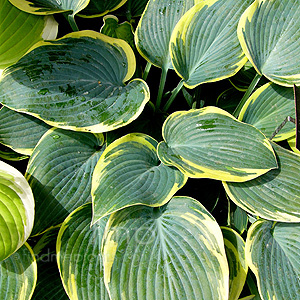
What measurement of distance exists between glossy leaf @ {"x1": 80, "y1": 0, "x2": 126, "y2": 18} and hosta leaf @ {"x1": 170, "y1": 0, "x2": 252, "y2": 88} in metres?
0.35

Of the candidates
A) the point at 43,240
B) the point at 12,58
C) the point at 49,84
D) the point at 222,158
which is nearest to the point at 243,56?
the point at 222,158

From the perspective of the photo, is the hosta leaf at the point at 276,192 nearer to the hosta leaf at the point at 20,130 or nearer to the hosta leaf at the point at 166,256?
the hosta leaf at the point at 166,256

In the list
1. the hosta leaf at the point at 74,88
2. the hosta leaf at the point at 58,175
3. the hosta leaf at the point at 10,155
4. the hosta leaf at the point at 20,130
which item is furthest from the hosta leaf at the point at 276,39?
the hosta leaf at the point at 10,155

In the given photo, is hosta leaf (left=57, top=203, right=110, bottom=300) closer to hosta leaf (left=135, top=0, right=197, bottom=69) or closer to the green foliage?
the green foliage

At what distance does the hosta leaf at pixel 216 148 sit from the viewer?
0.87 metres

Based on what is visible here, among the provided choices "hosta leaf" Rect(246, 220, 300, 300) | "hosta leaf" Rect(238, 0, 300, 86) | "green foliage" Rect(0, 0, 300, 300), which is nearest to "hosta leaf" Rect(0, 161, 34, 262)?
"green foliage" Rect(0, 0, 300, 300)

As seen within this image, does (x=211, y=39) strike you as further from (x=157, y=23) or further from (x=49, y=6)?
(x=49, y=6)

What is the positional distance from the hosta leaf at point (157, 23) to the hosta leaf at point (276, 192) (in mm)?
562

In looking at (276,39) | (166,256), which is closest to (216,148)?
(166,256)

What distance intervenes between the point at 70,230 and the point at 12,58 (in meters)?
0.63

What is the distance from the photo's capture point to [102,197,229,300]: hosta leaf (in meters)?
0.85

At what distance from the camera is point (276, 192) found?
93cm

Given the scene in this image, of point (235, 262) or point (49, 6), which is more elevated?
point (49, 6)

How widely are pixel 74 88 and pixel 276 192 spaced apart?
0.72 metres
